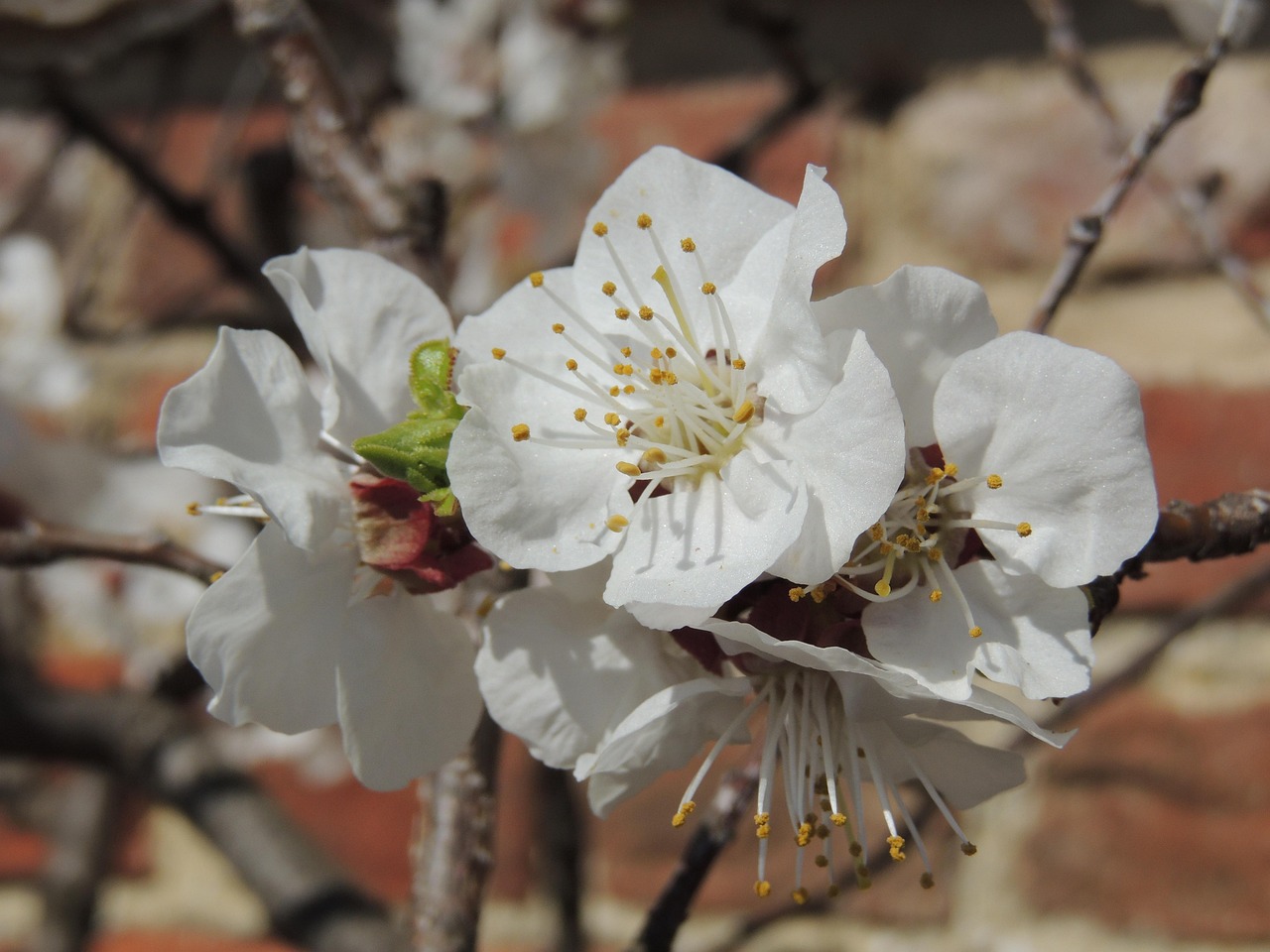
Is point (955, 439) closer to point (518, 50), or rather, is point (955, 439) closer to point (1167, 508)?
point (1167, 508)

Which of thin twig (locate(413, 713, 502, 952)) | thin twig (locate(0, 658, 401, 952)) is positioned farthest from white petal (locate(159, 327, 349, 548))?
thin twig (locate(0, 658, 401, 952))

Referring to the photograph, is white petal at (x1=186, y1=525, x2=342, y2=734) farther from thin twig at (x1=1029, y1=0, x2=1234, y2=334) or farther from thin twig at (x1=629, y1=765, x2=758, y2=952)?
thin twig at (x1=1029, y1=0, x2=1234, y2=334)

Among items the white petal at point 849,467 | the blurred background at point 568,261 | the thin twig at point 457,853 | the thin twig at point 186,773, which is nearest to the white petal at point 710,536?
the white petal at point 849,467

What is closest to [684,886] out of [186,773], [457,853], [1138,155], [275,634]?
[457,853]

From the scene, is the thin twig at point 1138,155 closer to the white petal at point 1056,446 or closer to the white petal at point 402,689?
the white petal at point 1056,446

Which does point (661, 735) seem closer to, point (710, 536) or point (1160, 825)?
point (710, 536)

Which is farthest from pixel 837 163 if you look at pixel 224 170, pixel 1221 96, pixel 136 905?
pixel 136 905
